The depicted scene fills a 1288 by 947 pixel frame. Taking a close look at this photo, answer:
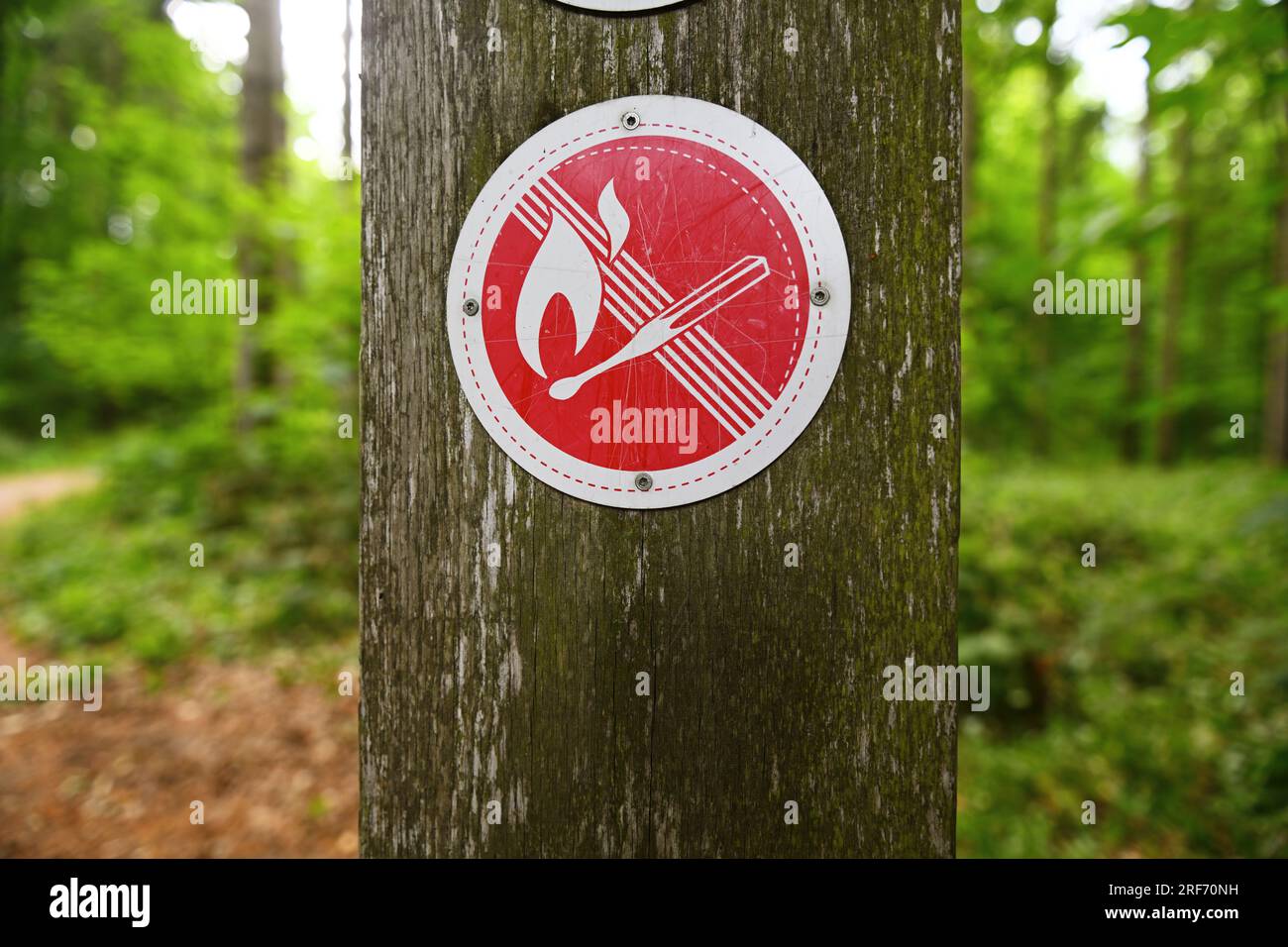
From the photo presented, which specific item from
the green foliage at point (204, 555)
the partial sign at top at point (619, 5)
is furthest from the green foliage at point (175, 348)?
the partial sign at top at point (619, 5)

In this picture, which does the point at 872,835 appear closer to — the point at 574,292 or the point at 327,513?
the point at 574,292

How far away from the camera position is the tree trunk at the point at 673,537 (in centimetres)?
117

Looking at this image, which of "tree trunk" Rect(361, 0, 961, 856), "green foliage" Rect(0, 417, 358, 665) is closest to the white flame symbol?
"tree trunk" Rect(361, 0, 961, 856)

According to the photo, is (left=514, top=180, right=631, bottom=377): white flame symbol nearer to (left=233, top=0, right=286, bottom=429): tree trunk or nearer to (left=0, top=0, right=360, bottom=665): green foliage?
(left=0, top=0, right=360, bottom=665): green foliage

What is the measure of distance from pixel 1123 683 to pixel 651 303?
5.21 meters

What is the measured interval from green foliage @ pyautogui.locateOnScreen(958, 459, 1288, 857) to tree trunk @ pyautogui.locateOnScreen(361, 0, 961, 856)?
2.59m

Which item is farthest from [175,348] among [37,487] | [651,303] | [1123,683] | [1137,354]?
[1137,354]

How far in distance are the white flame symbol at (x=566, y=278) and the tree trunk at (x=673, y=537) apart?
150mm

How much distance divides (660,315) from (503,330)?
0.27 meters

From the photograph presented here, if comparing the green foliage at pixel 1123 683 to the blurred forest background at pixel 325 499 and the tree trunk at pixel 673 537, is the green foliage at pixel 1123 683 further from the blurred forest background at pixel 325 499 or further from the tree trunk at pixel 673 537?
the tree trunk at pixel 673 537

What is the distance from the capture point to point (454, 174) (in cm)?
121

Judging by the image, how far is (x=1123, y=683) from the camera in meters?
4.79

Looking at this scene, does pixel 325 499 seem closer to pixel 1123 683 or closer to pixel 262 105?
pixel 262 105
